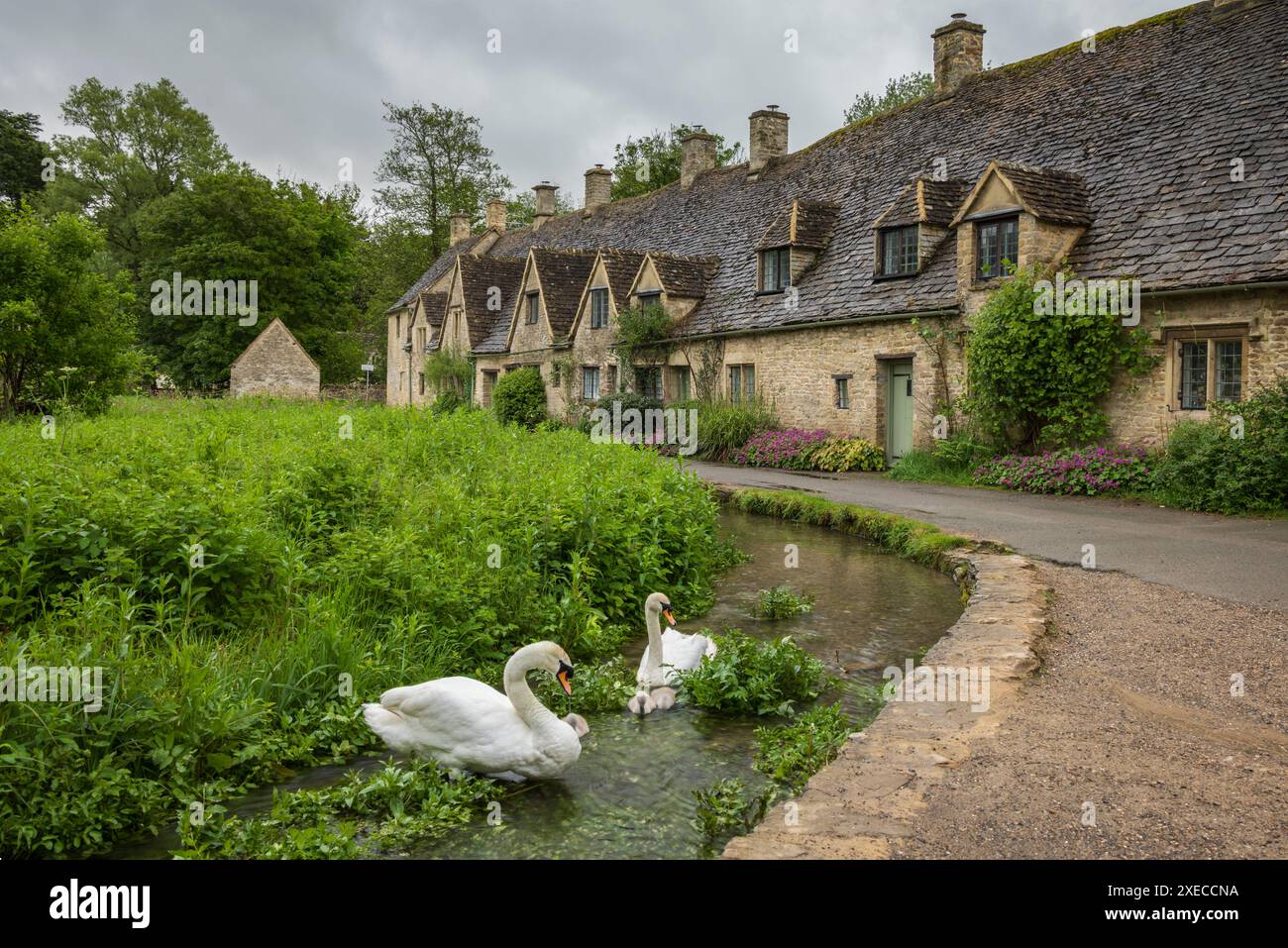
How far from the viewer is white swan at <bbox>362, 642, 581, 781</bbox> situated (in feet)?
17.9

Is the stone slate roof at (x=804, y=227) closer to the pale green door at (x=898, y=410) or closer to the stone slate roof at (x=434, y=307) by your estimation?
the pale green door at (x=898, y=410)

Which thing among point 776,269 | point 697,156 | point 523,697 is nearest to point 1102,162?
point 776,269

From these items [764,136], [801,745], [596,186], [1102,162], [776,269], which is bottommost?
[801,745]

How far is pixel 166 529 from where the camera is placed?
267 inches

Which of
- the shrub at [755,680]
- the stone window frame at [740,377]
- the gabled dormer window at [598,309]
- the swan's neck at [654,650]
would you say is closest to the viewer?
the shrub at [755,680]

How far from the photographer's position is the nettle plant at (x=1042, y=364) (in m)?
16.9

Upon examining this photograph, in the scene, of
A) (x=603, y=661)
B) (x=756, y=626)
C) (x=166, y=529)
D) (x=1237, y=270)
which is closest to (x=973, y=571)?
(x=756, y=626)

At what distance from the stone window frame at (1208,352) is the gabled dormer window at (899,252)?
21.5ft

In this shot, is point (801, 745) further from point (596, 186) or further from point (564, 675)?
point (596, 186)

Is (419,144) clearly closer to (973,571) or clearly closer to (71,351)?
(71,351)

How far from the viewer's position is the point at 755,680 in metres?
6.88

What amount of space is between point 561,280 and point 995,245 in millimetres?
20056

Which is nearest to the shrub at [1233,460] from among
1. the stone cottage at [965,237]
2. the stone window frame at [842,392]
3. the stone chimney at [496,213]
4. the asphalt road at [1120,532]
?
the asphalt road at [1120,532]

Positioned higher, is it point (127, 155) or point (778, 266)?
point (127, 155)
